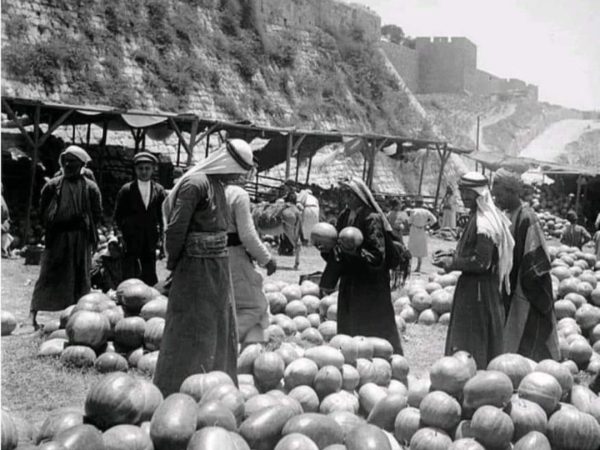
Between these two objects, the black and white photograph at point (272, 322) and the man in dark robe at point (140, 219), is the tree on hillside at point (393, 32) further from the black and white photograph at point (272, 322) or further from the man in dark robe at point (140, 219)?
the man in dark robe at point (140, 219)

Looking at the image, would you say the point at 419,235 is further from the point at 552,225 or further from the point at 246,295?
the point at 552,225

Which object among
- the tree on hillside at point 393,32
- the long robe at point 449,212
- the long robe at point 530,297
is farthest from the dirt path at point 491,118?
the long robe at point 530,297

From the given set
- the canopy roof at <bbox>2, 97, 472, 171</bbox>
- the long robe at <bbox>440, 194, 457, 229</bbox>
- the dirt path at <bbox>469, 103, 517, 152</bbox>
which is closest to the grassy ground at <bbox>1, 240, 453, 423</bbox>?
the canopy roof at <bbox>2, 97, 472, 171</bbox>

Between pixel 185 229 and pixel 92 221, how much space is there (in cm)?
307

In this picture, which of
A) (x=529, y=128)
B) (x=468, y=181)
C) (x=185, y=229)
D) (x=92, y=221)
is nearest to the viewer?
(x=185, y=229)

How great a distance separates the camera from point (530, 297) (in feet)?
17.2

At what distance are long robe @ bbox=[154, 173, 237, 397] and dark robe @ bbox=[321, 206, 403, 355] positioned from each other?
1.53 m

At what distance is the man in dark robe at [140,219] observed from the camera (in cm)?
701

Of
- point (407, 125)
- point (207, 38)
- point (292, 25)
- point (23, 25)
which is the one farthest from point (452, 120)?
point (23, 25)

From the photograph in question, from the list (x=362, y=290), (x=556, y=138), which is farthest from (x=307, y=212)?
(x=556, y=138)

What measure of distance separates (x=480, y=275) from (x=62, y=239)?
4015 millimetres

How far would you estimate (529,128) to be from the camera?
201 ft

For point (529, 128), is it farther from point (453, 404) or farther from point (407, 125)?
point (453, 404)

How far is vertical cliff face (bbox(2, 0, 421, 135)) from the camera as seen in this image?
2211 centimetres
